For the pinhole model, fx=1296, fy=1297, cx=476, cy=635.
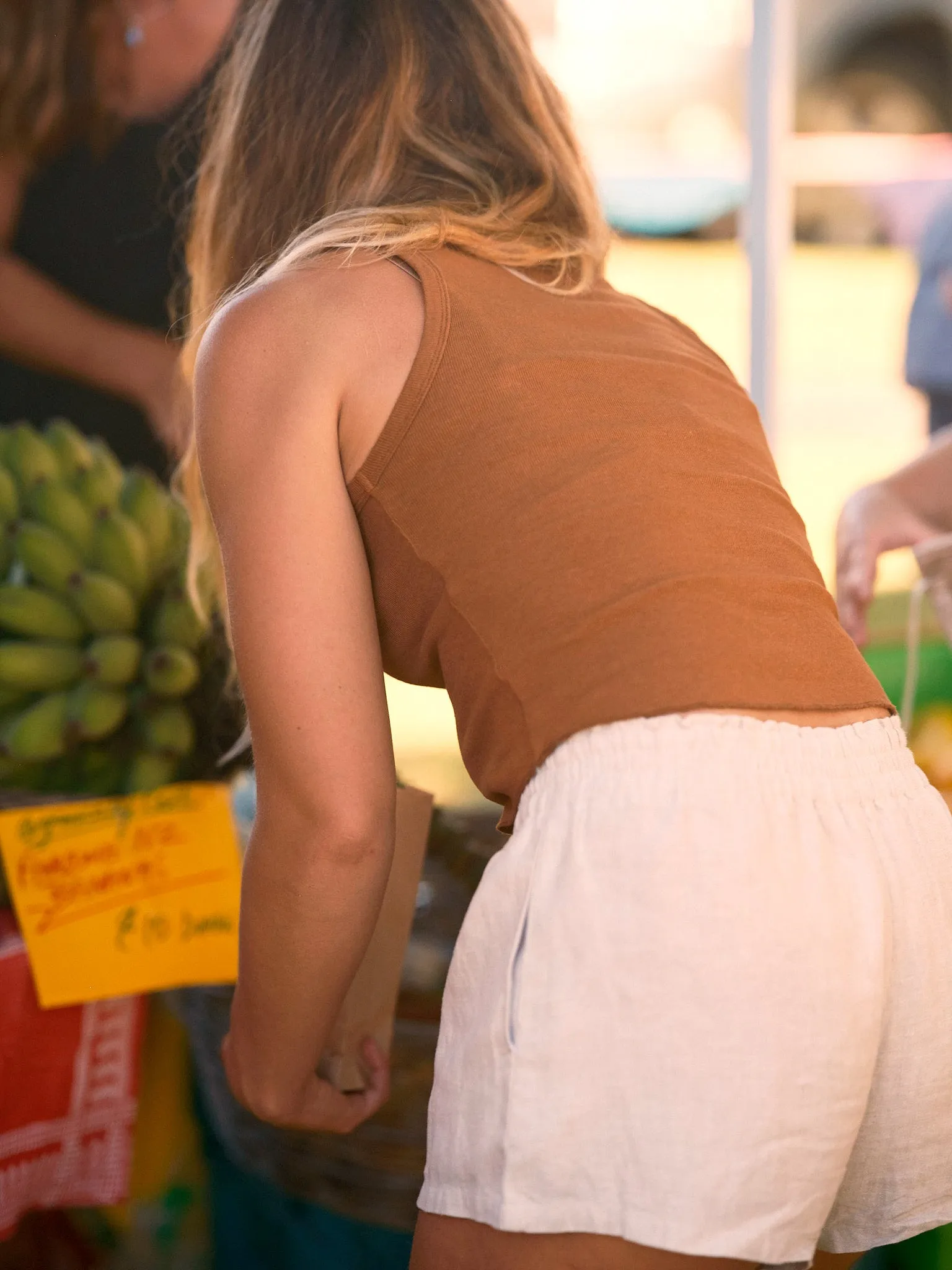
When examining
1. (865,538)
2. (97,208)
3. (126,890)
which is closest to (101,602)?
(126,890)

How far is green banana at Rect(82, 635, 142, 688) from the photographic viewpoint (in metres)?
1.24

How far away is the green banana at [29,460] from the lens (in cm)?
130

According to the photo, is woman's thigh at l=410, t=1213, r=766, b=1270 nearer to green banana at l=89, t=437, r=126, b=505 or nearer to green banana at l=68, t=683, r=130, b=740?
green banana at l=68, t=683, r=130, b=740

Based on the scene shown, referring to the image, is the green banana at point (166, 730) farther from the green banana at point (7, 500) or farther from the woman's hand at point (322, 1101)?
the woman's hand at point (322, 1101)

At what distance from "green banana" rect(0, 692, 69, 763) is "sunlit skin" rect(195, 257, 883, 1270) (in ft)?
1.46

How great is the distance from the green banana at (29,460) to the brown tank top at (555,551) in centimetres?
59

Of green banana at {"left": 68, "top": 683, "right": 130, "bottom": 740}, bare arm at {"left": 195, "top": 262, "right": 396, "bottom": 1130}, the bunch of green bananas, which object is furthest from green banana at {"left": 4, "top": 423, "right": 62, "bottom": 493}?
bare arm at {"left": 195, "top": 262, "right": 396, "bottom": 1130}

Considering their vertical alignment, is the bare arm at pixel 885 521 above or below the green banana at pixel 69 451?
below

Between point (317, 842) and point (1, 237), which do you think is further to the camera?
point (1, 237)

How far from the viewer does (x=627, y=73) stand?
80.8 inches

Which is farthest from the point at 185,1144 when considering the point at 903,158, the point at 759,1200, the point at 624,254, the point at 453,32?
the point at 903,158

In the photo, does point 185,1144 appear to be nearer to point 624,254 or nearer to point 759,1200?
point 759,1200

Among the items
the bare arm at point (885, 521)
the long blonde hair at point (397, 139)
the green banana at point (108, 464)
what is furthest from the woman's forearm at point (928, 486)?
→ the green banana at point (108, 464)

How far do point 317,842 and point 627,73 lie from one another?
1.63 metres
